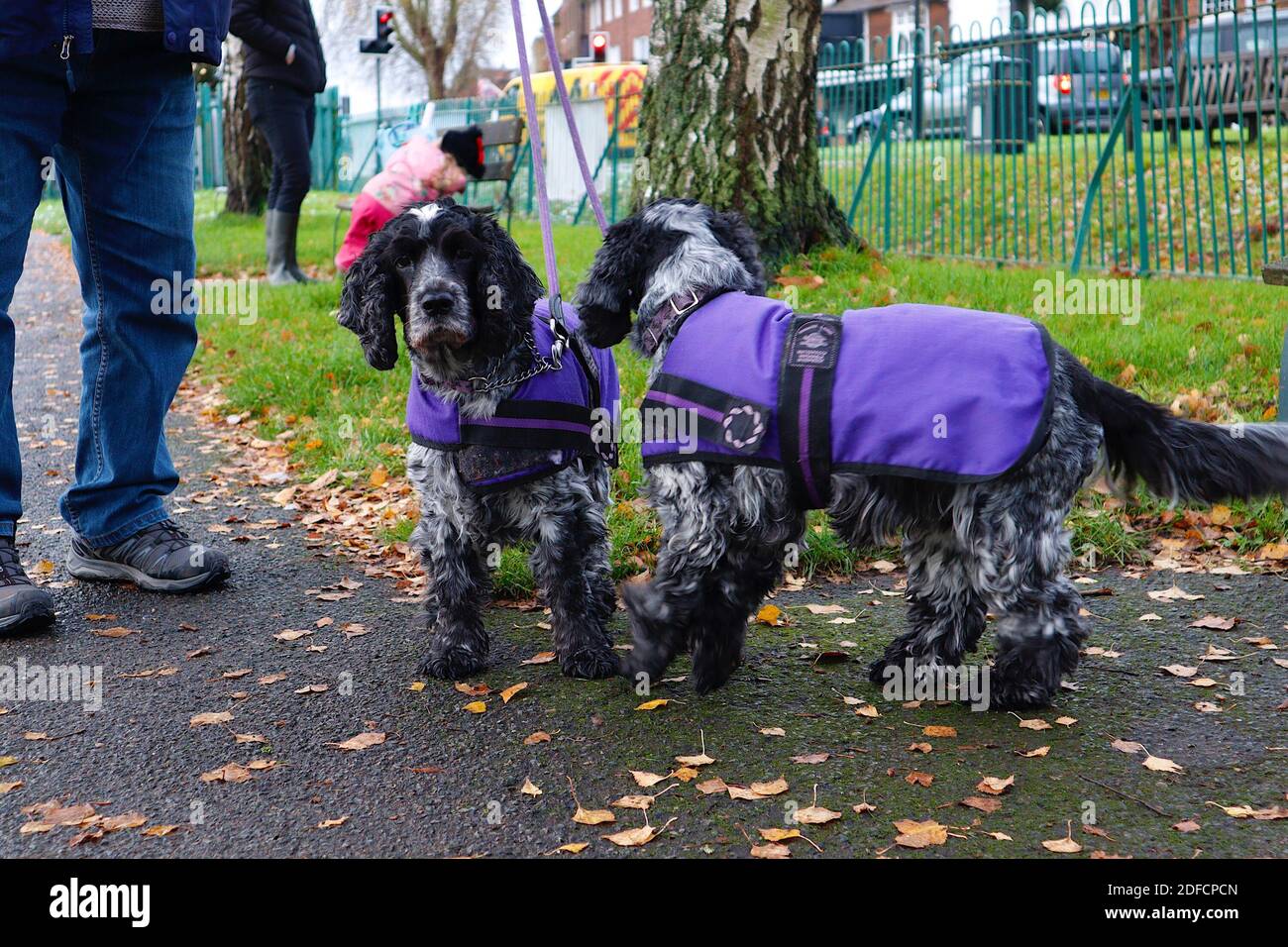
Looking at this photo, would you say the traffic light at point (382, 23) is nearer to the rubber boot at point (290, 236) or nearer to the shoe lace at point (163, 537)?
the rubber boot at point (290, 236)

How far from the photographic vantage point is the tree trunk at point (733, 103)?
27.4 ft

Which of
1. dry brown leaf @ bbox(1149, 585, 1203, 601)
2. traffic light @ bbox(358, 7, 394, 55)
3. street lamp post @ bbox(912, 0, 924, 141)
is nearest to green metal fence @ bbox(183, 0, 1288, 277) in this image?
street lamp post @ bbox(912, 0, 924, 141)

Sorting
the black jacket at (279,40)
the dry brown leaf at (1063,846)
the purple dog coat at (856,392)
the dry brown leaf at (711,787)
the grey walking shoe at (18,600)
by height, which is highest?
the black jacket at (279,40)

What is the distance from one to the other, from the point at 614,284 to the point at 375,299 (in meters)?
0.75

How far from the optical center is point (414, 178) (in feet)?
35.3

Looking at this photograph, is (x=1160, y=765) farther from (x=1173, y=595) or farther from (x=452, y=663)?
(x=452, y=663)

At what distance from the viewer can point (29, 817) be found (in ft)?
10.1

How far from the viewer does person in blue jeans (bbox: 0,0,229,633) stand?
4.12 m

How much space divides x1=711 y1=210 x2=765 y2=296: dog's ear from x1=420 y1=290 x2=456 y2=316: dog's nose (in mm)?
803

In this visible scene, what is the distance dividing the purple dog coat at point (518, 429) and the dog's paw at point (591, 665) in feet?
1.85

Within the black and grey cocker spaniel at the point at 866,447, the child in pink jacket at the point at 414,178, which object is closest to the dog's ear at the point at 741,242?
the black and grey cocker spaniel at the point at 866,447

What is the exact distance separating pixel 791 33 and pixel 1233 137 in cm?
546
